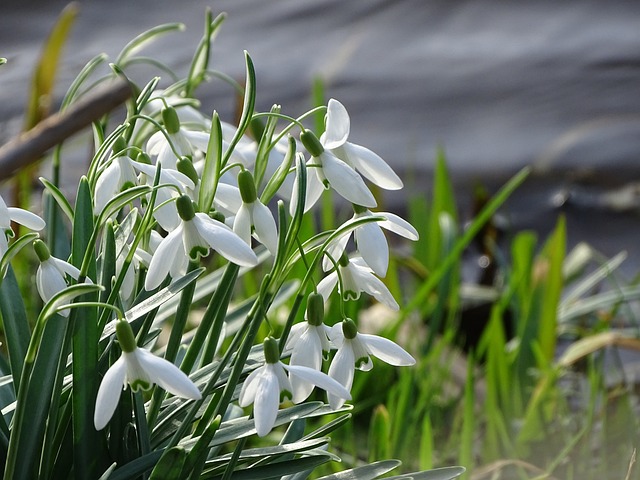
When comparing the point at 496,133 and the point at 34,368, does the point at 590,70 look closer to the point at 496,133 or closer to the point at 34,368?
the point at 496,133

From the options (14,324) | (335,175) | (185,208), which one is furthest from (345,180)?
(14,324)

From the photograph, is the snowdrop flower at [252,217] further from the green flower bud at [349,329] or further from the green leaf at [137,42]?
the green leaf at [137,42]

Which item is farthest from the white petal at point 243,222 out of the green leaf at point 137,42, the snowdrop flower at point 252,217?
the green leaf at point 137,42

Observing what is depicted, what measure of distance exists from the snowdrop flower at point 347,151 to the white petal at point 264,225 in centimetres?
6

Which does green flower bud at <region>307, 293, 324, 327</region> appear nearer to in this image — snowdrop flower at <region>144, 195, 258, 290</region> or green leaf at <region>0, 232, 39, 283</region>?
snowdrop flower at <region>144, 195, 258, 290</region>

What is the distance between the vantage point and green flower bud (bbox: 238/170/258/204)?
635 mm

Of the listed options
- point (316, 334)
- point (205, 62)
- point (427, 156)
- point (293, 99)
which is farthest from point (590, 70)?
point (316, 334)

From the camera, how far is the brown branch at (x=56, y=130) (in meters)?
1.39

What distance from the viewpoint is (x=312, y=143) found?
0.64m

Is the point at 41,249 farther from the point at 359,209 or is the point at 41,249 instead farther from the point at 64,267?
the point at 359,209

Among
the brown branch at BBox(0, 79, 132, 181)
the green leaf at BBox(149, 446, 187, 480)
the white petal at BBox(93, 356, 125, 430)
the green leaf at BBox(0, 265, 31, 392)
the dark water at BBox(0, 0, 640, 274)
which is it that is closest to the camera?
the white petal at BBox(93, 356, 125, 430)

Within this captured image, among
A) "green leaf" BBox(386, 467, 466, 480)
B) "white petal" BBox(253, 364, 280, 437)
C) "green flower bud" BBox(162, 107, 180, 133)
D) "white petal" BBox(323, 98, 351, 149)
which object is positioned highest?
"green flower bud" BBox(162, 107, 180, 133)

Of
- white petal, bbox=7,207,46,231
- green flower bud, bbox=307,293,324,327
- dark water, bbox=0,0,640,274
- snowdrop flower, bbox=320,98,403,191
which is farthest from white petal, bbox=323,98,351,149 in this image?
dark water, bbox=0,0,640,274

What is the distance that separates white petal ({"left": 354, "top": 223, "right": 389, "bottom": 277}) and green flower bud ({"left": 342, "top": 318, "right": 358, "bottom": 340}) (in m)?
0.04
